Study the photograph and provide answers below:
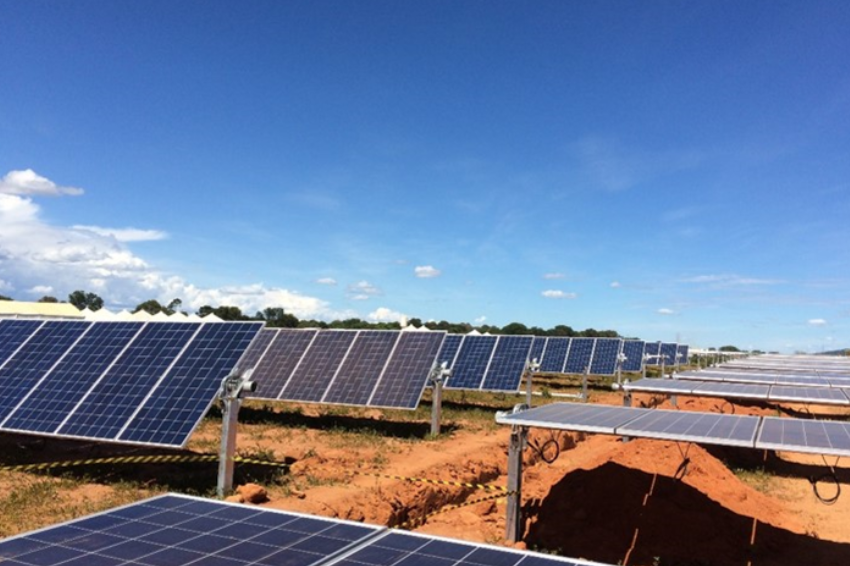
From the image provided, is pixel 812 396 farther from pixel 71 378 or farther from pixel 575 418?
pixel 71 378

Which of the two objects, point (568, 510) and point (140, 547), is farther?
point (568, 510)

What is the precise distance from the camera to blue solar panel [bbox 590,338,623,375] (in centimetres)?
3428

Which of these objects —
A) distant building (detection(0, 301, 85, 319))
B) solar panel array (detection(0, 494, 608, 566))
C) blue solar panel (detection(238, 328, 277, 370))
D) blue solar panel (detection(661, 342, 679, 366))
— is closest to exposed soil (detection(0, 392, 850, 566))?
blue solar panel (detection(238, 328, 277, 370))

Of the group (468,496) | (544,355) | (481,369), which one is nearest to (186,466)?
(468,496)

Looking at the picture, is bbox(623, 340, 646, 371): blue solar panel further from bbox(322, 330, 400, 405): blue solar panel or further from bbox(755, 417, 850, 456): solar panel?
bbox(755, 417, 850, 456): solar panel

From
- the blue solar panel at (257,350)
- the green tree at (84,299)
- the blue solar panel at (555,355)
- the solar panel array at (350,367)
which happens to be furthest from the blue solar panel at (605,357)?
the green tree at (84,299)

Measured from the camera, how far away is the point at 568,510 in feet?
42.3

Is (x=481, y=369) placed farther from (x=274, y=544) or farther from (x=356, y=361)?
(x=274, y=544)

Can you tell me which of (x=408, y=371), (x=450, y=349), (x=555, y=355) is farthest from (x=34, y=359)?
(x=555, y=355)

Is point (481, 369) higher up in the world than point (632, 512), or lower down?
higher up

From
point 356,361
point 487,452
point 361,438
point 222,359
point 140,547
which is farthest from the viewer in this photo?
point 356,361

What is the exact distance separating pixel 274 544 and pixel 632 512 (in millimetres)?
10370

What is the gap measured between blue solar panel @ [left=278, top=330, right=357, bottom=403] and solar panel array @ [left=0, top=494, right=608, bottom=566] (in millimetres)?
13801

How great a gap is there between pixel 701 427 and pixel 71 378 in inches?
508
